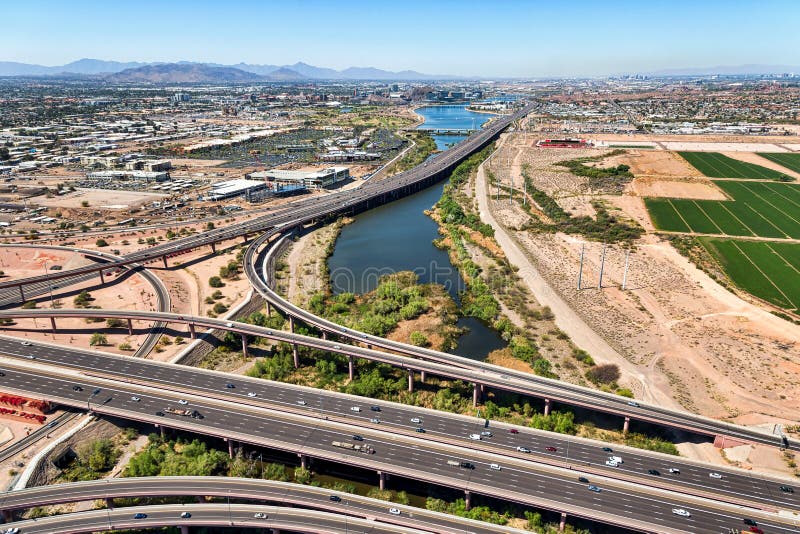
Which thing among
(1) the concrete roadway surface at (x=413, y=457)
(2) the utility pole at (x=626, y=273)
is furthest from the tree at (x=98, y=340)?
(2) the utility pole at (x=626, y=273)

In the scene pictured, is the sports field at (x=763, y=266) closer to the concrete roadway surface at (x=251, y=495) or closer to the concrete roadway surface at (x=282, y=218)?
the concrete roadway surface at (x=251, y=495)

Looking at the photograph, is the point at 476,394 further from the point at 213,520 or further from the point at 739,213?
the point at 739,213

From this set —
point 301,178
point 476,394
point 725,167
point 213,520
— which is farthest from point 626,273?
point 725,167

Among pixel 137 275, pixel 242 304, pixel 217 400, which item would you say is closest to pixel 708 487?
pixel 217 400

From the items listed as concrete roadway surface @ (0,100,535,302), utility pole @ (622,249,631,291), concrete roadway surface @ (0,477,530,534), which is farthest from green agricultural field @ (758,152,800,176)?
concrete roadway surface @ (0,477,530,534)

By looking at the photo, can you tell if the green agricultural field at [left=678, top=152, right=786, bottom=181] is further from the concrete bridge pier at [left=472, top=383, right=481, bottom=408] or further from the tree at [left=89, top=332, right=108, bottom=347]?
the tree at [left=89, top=332, right=108, bottom=347]

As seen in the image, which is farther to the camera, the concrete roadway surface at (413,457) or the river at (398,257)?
the river at (398,257)

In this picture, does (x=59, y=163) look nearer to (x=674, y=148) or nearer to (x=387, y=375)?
(x=387, y=375)
